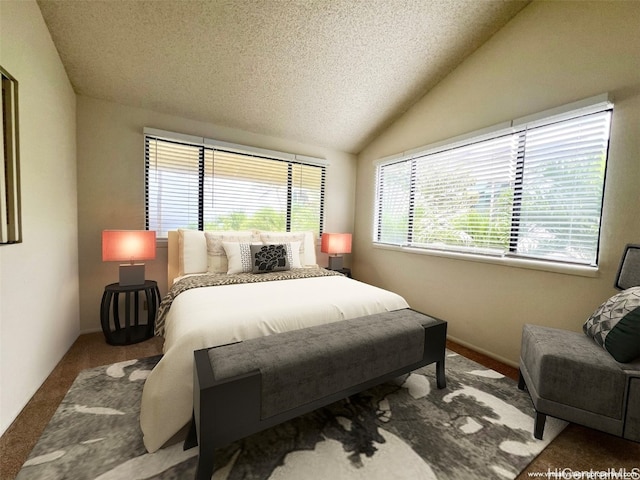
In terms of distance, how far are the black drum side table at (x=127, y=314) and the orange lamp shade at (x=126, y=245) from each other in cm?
27

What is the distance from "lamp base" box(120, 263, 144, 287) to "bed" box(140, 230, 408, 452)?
1.05ft

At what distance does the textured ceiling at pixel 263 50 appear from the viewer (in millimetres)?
1988

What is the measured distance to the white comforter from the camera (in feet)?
4.25

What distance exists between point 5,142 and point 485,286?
356cm

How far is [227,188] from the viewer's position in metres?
3.28

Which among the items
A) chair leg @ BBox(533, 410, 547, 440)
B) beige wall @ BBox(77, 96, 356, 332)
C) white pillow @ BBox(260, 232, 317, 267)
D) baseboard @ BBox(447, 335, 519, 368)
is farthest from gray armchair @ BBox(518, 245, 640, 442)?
beige wall @ BBox(77, 96, 356, 332)

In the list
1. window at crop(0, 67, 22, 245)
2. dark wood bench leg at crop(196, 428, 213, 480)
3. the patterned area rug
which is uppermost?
window at crop(0, 67, 22, 245)

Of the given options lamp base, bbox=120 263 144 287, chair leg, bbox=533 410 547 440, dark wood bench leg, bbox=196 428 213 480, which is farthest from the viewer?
lamp base, bbox=120 263 144 287

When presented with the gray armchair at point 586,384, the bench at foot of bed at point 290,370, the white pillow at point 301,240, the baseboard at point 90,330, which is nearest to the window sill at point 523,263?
the gray armchair at point 586,384

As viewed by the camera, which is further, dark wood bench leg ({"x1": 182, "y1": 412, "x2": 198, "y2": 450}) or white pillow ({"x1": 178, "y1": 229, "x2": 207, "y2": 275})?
white pillow ({"x1": 178, "y1": 229, "x2": 207, "y2": 275})

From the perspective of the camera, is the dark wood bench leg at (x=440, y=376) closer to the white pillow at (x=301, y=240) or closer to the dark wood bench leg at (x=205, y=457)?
the dark wood bench leg at (x=205, y=457)

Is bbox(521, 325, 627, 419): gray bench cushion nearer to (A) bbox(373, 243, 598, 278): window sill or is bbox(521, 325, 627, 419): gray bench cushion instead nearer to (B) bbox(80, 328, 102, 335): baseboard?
(A) bbox(373, 243, 598, 278): window sill

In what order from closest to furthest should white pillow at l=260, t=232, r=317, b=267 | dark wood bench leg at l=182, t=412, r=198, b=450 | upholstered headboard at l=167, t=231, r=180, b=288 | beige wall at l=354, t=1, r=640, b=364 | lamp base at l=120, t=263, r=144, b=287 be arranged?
dark wood bench leg at l=182, t=412, r=198, b=450 → beige wall at l=354, t=1, r=640, b=364 → lamp base at l=120, t=263, r=144, b=287 → upholstered headboard at l=167, t=231, r=180, b=288 → white pillow at l=260, t=232, r=317, b=267

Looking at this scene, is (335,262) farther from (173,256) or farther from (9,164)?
(9,164)
